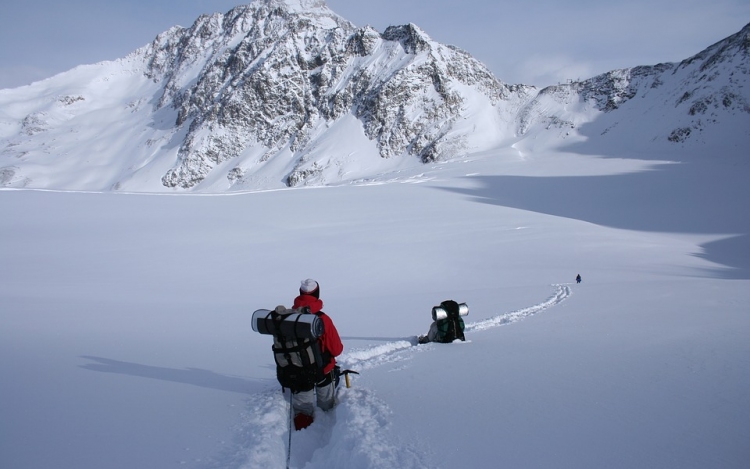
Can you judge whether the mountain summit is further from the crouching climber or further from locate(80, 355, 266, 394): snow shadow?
locate(80, 355, 266, 394): snow shadow

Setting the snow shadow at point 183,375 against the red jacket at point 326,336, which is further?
the snow shadow at point 183,375

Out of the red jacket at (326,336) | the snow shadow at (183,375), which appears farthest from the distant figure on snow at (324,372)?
the snow shadow at (183,375)

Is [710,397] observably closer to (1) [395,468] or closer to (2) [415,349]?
(1) [395,468]

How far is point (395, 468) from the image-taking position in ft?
9.61

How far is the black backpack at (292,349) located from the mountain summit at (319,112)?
230ft

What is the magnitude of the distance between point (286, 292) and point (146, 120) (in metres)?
147

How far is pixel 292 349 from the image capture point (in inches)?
160

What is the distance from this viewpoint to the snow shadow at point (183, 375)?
4707 mm

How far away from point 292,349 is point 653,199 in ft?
119

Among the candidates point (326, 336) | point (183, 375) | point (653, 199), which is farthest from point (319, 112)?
point (326, 336)

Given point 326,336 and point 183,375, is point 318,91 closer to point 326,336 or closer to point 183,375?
point 183,375

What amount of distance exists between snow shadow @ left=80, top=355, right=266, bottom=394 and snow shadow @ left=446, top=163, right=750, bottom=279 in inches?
728

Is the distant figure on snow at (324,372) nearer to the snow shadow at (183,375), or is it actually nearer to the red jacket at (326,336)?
the red jacket at (326,336)

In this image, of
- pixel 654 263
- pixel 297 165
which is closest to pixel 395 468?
pixel 654 263
